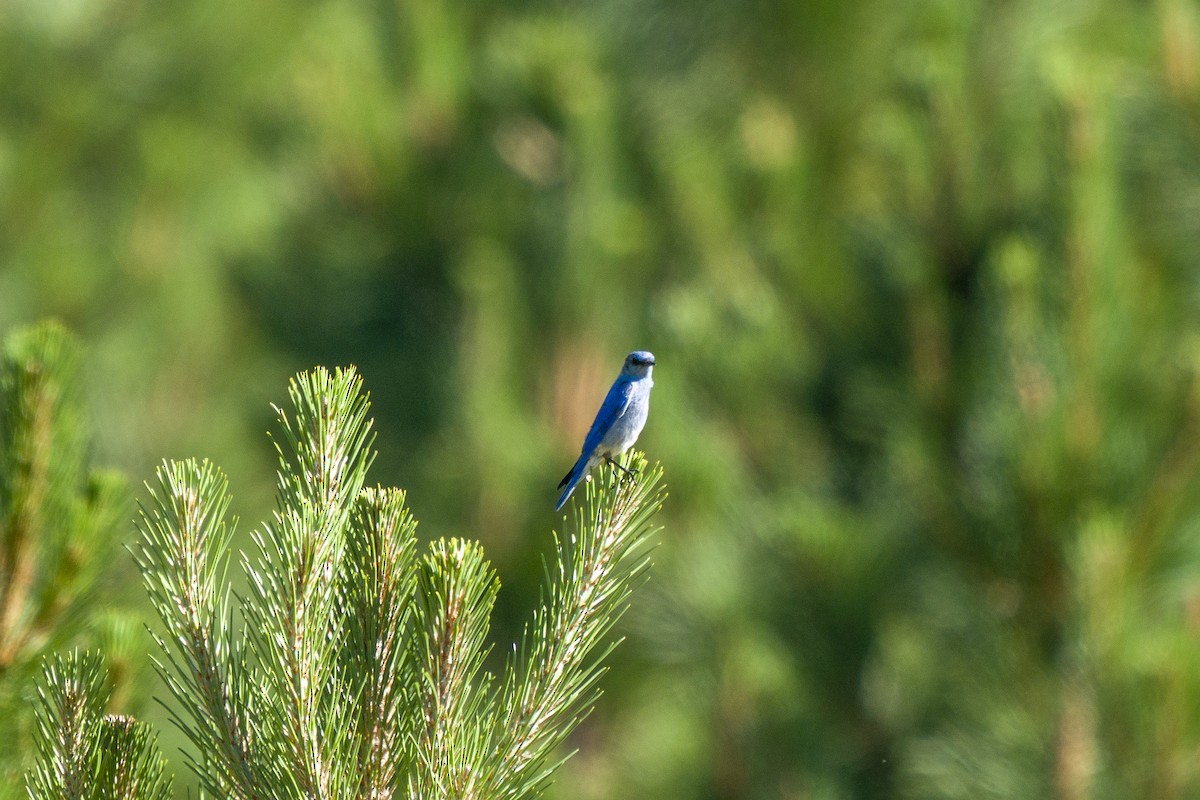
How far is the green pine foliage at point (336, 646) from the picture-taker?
1.86m

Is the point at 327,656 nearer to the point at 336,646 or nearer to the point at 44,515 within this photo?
the point at 336,646

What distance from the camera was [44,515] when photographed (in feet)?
8.16

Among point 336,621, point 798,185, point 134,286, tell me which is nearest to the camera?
point 336,621

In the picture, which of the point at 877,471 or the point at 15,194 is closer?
the point at 877,471

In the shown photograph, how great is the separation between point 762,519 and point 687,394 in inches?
26.0

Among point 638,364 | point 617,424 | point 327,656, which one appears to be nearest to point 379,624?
point 327,656

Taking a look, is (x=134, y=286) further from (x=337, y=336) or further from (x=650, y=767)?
(x=650, y=767)

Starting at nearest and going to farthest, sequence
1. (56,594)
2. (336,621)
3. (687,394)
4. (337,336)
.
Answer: (336,621) → (56,594) → (687,394) → (337,336)

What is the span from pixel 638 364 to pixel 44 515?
196 cm

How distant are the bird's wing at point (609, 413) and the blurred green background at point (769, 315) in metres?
1.18

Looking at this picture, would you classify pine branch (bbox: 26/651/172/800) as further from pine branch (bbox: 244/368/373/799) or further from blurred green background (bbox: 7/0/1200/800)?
blurred green background (bbox: 7/0/1200/800)

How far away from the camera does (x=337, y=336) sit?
7852 millimetres

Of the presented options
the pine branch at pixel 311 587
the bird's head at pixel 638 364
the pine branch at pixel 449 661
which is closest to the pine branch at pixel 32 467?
the pine branch at pixel 311 587

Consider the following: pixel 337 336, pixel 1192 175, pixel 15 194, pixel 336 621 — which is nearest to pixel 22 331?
pixel 336 621
